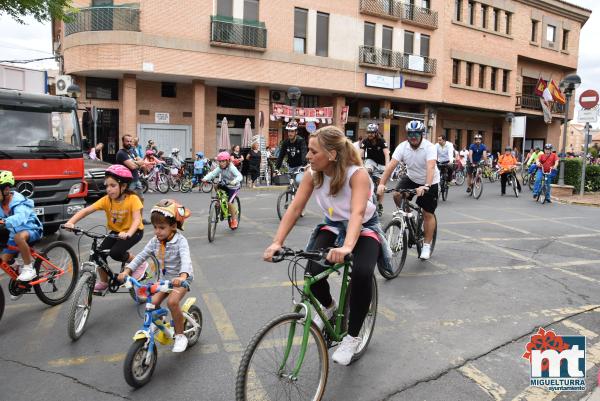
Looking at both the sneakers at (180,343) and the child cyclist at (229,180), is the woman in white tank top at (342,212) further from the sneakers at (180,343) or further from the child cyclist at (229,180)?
the child cyclist at (229,180)

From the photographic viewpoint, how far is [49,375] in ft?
12.1

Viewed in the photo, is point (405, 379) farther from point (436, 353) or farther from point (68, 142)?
point (68, 142)

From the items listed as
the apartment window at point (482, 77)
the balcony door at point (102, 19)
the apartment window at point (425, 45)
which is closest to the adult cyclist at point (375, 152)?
the balcony door at point (102, 19)

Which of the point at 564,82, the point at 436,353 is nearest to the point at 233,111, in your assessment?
the point at 564,82

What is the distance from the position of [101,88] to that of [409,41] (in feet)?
61.2

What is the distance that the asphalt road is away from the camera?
3.53 m

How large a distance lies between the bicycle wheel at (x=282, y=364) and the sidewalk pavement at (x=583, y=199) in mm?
14779

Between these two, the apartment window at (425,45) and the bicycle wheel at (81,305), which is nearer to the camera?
the bicycle wheel at (81,305)

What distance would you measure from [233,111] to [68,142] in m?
19.1

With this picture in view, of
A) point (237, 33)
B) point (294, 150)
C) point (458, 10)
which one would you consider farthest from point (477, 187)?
point (458, 10)

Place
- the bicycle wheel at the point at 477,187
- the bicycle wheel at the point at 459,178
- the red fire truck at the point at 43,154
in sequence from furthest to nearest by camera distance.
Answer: the bicycle wheel at the point at 459,178
the bicycle wheel at the point at 477,187
the red fire truck at the point at 43,154

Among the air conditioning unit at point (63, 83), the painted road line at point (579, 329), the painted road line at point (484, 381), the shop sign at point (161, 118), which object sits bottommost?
the painted road line at point (484, 381)

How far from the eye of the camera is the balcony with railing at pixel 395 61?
95.1ft

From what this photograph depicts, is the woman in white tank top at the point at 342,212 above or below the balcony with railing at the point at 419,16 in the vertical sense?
below
